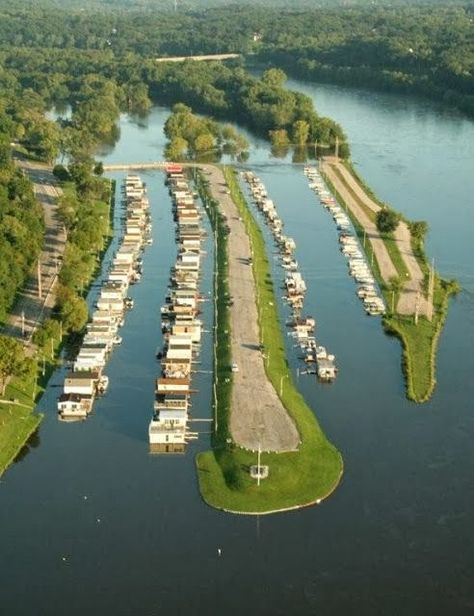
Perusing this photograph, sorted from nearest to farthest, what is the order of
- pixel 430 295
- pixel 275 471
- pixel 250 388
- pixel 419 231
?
pixel 275 471
pixel 250 388
pixel 430 295
pixel 419 231

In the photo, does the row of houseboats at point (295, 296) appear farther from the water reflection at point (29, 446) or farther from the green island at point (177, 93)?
the water reflection at point (29, 446)

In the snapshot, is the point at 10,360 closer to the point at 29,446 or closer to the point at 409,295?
the point at 29,446

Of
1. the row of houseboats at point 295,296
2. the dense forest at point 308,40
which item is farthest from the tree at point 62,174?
the dense forest at point 308,40

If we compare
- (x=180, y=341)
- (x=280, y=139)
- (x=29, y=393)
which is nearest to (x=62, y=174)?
(x=280, y=139)

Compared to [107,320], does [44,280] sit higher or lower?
lower

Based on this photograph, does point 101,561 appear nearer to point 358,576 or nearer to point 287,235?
point 358,576

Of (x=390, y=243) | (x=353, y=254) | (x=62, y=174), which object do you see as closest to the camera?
(x=353, y=254)

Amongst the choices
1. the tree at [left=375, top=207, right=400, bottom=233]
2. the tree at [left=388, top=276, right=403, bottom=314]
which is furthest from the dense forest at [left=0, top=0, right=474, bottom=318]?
the tree at [left=375, top=207, right=400, bottom=233]
